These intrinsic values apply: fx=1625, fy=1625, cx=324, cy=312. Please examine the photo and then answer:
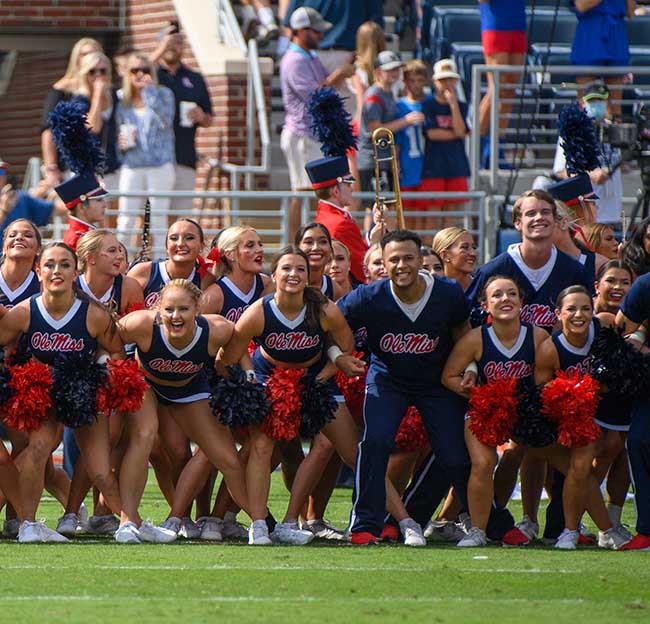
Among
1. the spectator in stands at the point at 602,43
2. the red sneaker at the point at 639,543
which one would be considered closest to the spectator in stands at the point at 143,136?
the spectator in stands at the point at 602,43

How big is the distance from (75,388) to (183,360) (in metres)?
0.58

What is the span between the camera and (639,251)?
871cm

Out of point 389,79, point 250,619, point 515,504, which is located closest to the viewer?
point 250,619

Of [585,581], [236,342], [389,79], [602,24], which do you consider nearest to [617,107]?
[602,24]

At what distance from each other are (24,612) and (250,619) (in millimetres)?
850

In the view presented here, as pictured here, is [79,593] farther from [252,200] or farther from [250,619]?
[252,200]

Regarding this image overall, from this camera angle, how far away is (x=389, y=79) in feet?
42.7

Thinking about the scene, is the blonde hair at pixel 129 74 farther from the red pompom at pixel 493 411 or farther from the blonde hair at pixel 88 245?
the red pompom at pixel 493 411

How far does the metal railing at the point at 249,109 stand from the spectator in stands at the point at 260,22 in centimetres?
23

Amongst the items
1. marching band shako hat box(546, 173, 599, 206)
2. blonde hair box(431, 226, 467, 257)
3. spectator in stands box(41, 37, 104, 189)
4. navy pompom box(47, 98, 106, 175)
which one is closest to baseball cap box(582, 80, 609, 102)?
marching band shako hat box(546, 173, 599, 206)

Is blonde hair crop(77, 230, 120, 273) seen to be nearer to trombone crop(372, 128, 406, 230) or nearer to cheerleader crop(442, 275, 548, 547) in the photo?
trombone crop(372, 128, 406, 230)

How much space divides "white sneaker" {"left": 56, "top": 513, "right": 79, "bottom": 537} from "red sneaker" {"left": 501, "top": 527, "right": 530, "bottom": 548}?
87.0 inches

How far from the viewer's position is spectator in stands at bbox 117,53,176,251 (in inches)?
514

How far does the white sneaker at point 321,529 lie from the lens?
8.53 metres
